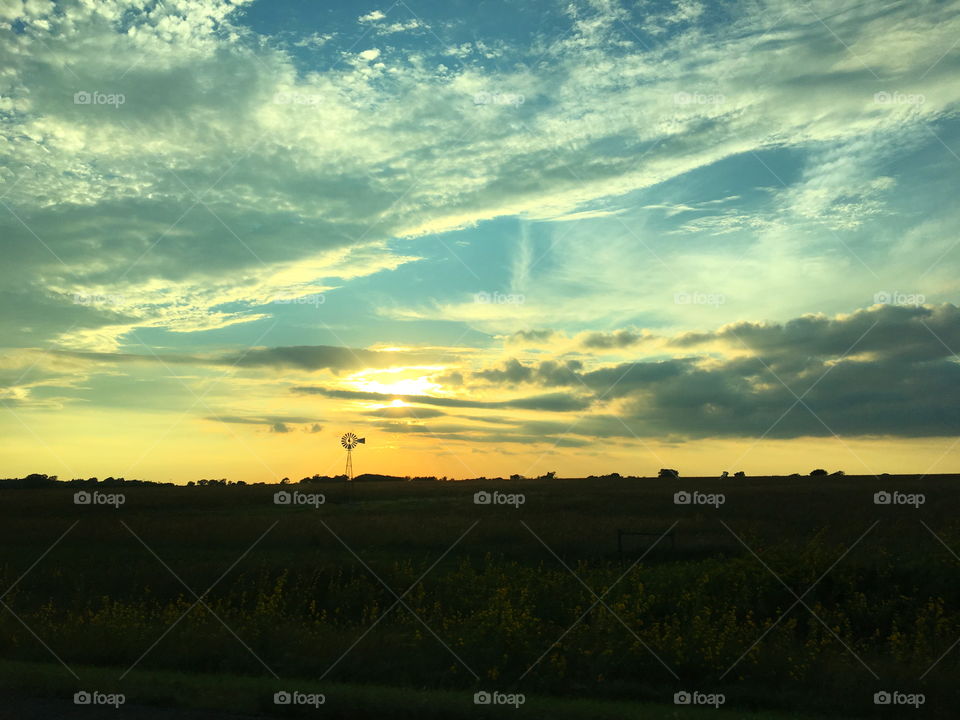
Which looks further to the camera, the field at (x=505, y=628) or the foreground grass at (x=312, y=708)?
the field at (x=505, y=628)

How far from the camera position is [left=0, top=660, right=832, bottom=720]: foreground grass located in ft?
35.2

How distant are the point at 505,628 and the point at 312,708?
603 cm

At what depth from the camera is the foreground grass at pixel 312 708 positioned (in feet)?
35.2

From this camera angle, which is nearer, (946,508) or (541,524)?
(541,524)

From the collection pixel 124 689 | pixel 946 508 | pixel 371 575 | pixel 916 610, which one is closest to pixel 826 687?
pixel 916 610

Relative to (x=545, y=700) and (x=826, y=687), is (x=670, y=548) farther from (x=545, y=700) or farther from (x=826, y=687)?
(x=545, y=700)

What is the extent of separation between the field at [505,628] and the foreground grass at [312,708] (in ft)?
0.17

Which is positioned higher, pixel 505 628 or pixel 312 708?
pixel 505 628

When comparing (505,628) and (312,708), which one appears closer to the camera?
(312,708)

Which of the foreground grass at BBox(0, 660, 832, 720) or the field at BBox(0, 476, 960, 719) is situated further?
the field at BBox(0, 476, 960, 719)

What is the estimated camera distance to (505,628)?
1614cm

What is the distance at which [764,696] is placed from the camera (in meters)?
13.8

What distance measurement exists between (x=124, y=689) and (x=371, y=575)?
15014mm

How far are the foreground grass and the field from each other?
0.05 metres
